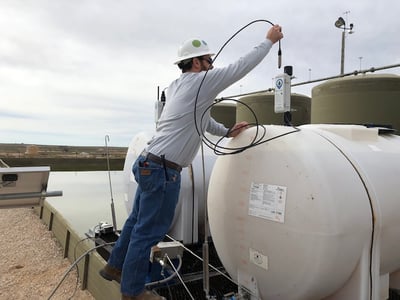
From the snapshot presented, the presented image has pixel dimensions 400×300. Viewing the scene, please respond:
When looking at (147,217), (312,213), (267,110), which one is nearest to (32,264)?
(147,217)

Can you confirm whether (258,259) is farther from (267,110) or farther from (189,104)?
(267,110)

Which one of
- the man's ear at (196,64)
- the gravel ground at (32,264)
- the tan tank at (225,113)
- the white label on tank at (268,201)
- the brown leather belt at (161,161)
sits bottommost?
the gravel ground at (32,264)

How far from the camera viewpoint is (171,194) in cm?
237

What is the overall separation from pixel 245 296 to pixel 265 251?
46cm

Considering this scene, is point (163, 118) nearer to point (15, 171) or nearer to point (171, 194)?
point (171, 194)

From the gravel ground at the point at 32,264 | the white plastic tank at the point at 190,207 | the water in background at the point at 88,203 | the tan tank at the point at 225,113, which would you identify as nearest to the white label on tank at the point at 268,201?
the white plastic tank at the point at 190,207

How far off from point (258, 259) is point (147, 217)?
0.74 metres

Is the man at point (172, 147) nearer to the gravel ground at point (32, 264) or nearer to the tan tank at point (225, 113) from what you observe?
the gravel ground at point (32, 264)

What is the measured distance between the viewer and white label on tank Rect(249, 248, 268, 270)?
2.14 meters

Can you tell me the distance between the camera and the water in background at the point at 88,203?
7660 millimetres

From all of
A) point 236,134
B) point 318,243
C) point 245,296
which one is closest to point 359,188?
point 318,243

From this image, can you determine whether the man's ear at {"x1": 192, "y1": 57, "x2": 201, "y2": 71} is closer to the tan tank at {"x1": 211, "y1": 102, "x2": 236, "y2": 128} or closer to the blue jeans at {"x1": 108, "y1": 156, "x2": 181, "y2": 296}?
the blue jeans at {"x1": 108, "y1": 156, "x2": 181, "y2": 296}

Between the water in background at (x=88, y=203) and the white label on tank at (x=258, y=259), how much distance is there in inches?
158

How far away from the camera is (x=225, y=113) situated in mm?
Result: 7566
